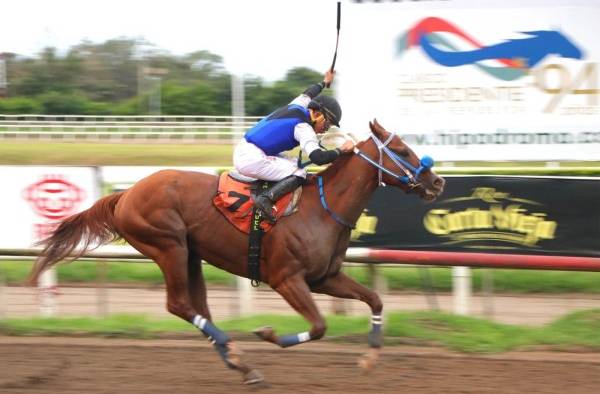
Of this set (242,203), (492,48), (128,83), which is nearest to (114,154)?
(492,48)

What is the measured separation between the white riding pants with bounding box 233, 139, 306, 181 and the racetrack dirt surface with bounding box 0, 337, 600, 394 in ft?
5.06

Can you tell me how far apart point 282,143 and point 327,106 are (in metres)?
0.45

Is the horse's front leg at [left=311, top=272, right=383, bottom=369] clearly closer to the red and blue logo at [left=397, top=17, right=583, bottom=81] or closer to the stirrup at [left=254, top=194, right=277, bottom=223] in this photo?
the stirrup at [left=254, top=194, right=277, bottom=223]

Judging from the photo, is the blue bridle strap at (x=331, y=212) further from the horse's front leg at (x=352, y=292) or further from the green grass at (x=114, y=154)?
the green grass at (x=114, y=154)

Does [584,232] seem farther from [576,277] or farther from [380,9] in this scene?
[380,9]

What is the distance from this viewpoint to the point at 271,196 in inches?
252

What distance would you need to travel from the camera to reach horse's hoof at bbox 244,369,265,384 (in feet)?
20.0

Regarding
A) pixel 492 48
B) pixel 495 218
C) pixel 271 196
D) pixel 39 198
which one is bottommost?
pixel 495 218

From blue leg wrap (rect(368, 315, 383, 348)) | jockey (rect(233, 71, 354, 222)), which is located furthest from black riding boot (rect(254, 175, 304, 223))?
blue leg wrap (rect(368, 315, 383, 348))

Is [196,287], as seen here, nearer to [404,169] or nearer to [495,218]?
[404,169]

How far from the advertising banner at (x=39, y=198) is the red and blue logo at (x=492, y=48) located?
12.8 feet

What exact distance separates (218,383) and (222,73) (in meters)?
37.3

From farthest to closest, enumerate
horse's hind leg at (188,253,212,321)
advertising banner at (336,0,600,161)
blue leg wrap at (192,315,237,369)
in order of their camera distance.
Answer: advertising banner at (336,0,600,161) → horse's hind leg at (188,253,212,321) → blue leg wrap at (192,315,237,369)

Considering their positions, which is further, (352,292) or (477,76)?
(477,76)
